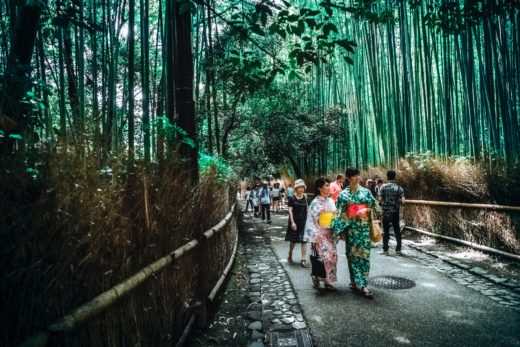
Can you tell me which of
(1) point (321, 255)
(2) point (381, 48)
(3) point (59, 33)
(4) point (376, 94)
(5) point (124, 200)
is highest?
(2) point (381, 48)

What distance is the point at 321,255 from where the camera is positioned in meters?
3.93

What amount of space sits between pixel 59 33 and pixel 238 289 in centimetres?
350

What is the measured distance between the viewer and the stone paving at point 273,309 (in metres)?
2.65

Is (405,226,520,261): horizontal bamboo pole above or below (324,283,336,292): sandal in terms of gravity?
above

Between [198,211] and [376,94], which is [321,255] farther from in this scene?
[376,94]

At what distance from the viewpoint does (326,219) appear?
413cm

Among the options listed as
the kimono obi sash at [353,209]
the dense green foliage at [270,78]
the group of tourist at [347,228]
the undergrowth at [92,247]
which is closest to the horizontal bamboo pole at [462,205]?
the dense green foliage at [270,78]

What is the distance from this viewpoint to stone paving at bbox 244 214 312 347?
2.65 m

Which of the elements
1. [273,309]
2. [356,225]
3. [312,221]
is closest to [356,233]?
[356,225]

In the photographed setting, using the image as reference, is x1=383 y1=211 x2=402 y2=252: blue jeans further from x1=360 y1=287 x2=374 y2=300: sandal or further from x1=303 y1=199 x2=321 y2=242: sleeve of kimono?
x1=360 y1=287 x2=374 y2=300: sandal

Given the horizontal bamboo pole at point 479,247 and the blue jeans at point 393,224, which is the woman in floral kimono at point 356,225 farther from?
the horizontal bamboo pole at point 479,247

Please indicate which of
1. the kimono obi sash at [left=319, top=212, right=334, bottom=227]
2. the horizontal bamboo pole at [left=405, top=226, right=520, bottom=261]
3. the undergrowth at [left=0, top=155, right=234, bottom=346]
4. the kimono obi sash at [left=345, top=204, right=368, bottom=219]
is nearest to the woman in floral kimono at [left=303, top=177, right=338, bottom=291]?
the kimono obi sash at [left=319, top=212, right=334, bottom=227]

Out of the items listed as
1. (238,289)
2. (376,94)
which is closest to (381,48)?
(376,94)

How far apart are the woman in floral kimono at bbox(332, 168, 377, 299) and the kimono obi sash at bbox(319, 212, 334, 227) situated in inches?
6.6
